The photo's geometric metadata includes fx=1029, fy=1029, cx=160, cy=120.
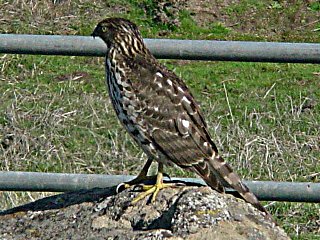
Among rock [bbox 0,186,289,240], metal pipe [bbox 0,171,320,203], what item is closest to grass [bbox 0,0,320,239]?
metal pipe [bbox 0,171,320,203]

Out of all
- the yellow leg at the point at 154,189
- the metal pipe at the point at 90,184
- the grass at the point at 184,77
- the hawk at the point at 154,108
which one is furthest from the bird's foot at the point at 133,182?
the grass at the point at 184,77

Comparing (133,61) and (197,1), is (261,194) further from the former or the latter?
(197,1)

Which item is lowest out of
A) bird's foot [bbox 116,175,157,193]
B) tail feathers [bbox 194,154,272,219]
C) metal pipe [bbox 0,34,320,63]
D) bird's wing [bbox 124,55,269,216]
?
bird's foot [bbox 116,175,157,193]

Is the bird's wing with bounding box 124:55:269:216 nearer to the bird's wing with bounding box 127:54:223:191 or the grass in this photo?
the bird's wing with bounding box 127:54:223:191

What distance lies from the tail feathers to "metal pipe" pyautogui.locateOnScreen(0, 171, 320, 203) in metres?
0.47

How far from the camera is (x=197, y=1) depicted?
13250mm

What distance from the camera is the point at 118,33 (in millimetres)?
4980

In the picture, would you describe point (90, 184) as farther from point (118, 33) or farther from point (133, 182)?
point (118, 33)

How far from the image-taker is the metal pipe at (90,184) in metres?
5.23

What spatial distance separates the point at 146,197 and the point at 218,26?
839cm

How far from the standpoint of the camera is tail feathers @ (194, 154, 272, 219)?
15.3 ft

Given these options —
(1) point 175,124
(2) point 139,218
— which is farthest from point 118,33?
(2) point 139,218

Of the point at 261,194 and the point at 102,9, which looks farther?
the point at 102,9

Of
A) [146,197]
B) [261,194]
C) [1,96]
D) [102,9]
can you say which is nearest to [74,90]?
[1,96]
